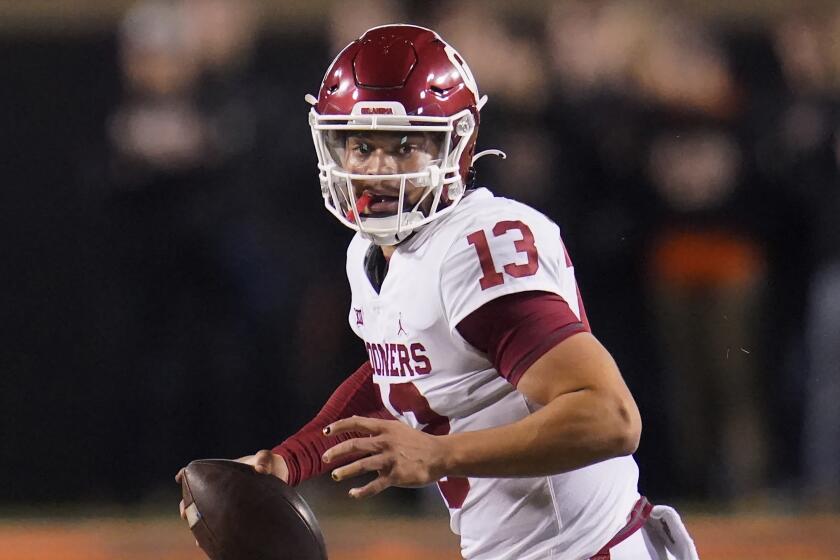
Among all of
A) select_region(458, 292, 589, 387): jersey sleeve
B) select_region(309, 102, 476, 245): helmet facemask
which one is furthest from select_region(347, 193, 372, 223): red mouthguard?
select_region(458, 292, 589, 387): jersey sleeve

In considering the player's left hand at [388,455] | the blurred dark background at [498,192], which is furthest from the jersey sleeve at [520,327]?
the blurred dark background at [498,192]

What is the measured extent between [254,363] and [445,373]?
2.55m

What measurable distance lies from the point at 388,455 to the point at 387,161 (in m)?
0.56

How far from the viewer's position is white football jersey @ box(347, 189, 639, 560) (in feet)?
5.40

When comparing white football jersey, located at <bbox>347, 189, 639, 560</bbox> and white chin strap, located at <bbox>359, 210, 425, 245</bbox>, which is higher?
white chin strap, located at <bbox>359, 210, 425, 245</bbox>

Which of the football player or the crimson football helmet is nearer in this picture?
the football player

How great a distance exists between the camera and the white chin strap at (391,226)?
5.85 ft

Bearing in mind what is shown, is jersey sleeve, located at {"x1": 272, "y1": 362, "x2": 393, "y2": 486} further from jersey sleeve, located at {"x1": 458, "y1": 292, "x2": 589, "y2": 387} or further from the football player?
jersey sleeve, located at {"x1": 458, "y1": 292, "x2": 589, "y2": 387}

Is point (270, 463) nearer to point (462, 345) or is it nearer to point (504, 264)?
point (462, 345)

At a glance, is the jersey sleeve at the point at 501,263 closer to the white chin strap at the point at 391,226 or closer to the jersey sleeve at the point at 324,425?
the white chin strap at the point at 391,226

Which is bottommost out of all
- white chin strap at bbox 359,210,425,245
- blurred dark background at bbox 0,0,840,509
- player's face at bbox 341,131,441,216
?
blurred dark background at bbox 0,0,840,509

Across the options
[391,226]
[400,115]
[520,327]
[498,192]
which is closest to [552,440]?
[520,327]

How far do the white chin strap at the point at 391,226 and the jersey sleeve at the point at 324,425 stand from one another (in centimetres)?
34

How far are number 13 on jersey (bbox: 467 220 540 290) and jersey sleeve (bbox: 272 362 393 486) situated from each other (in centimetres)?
48
